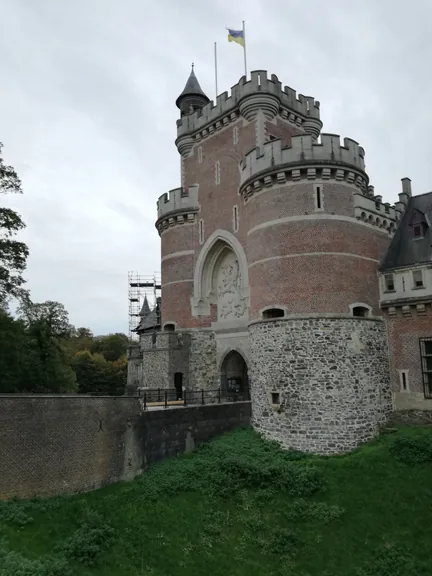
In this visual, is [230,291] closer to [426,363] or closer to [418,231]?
[418,231]

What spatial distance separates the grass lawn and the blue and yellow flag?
70.8ft

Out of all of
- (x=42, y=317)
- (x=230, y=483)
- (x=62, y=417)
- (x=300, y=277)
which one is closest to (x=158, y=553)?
(x=230, y=483)

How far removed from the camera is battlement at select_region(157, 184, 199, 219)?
25438 mm

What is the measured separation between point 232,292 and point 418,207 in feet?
32.0

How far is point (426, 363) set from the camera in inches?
688

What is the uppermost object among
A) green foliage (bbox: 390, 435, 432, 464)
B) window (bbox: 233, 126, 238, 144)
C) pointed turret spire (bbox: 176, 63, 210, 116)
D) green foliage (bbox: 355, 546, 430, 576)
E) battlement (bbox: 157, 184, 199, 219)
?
pointed turret spire (bbox: 176, 63, 210, 116)

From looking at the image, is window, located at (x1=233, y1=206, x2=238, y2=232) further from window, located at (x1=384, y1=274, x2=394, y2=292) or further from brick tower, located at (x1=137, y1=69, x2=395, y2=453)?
window, located at (x1=384, y1=274, x2=394, y2=292)

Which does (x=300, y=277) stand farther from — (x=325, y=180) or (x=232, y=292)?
(x=232, y=292)

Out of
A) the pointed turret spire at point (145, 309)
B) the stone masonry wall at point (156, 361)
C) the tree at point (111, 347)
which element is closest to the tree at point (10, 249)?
the stone masonry wall at point (156, 361)

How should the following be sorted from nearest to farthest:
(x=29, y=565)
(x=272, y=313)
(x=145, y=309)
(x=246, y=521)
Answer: (x=29, y=565) → (x=246, y=521) → (x=272, y=313) → (x=145, y=309)

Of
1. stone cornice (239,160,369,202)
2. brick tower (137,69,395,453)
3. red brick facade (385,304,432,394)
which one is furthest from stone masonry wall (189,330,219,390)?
red brick facade (385,304,432,394)

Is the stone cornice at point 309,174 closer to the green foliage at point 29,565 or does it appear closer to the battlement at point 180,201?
the battlement at point 180,201

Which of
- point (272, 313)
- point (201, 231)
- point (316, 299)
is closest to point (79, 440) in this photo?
point (272, 313)

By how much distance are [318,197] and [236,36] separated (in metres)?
12.9
